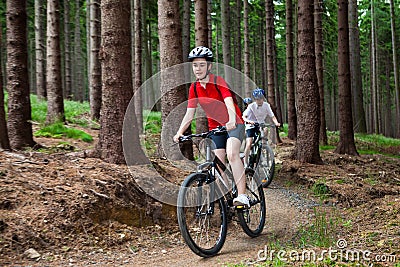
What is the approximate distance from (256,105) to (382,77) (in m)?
43.0

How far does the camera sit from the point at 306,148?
12.2 m

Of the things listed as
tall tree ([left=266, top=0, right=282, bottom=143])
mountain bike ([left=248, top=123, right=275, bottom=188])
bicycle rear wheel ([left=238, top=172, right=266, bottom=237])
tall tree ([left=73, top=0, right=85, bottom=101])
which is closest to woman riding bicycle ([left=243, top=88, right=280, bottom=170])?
mountain bike ([left=248, top=123, right=275, bottom=188])

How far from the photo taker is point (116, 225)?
605 centimetres

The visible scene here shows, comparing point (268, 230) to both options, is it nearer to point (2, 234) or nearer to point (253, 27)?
point (2, 234)

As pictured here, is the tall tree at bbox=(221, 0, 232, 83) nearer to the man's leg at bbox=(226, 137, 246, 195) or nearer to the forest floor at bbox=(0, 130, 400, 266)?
the forest floor at bbox=(0, 130, 400, 266)

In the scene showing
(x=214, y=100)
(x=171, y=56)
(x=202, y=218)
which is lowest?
(x=202, y=218)

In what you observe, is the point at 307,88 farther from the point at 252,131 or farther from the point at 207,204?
the point at 207,204

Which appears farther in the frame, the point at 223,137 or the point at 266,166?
the point at 266,166

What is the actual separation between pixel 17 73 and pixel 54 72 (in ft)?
18.7

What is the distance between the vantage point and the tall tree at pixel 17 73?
8398 mm

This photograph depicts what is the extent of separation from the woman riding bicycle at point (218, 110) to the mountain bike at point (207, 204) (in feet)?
0.46

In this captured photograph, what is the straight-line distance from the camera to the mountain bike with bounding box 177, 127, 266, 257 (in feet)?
16.7

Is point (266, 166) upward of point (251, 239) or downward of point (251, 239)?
upward

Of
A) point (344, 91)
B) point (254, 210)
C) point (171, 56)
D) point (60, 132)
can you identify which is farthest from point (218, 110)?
point (344, 91)
